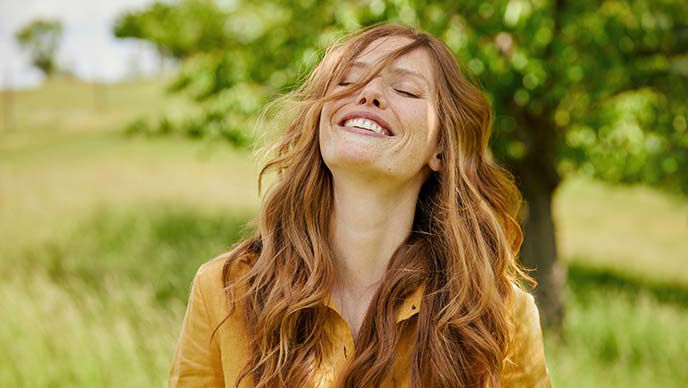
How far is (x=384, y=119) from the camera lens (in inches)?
83.5

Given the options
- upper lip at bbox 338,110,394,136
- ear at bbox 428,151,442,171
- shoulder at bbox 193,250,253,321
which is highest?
upper lip at bbox 338,110,394,136

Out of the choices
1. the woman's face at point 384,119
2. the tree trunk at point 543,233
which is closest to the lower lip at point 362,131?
the woman's face at point 384,119

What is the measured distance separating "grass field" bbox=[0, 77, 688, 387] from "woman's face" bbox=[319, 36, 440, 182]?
0.98m

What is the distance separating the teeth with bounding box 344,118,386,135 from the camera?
6.89ft

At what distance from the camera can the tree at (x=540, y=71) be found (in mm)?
4434

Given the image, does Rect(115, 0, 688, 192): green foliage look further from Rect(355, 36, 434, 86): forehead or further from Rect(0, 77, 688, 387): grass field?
Rect(355, 36, 434, 86): forehead

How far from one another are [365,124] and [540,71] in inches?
110

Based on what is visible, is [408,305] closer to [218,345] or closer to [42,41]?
[218,345]

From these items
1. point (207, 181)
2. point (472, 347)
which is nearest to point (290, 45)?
point (472, 347)

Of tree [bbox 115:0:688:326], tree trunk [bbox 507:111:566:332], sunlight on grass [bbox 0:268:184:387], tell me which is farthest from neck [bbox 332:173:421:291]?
tree trunk [bbox 507:111:566:332]

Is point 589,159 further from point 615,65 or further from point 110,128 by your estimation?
point 110,128

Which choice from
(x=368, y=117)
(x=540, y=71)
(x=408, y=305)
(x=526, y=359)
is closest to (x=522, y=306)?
(x=526, y=359)

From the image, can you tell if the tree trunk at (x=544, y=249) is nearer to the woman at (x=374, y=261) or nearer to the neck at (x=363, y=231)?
the woman at (x=374, y=261)

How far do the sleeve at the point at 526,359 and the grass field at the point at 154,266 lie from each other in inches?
55.7
